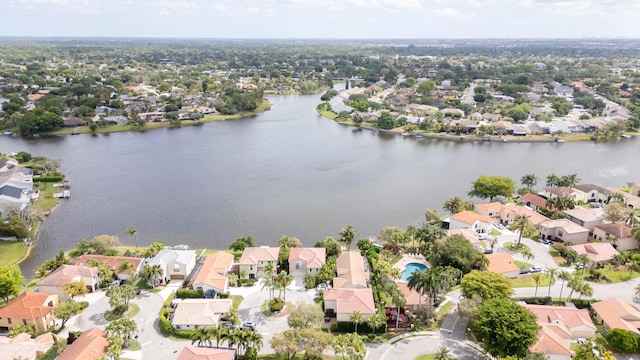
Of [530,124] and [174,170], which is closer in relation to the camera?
[174,170]

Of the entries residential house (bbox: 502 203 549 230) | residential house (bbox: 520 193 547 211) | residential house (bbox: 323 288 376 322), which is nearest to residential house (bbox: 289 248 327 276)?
residential house (bbox: 323 288 376 322)

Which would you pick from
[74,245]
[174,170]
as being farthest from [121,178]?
[74,245]

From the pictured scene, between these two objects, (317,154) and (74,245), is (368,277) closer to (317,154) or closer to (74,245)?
(74,245)

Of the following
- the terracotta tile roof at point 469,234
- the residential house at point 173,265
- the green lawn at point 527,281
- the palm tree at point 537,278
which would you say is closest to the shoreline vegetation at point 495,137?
the terracotta tile roof at point 469,234

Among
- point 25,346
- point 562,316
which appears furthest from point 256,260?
point 562,316

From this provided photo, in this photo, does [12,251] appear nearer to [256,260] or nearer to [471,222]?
[256,260]
